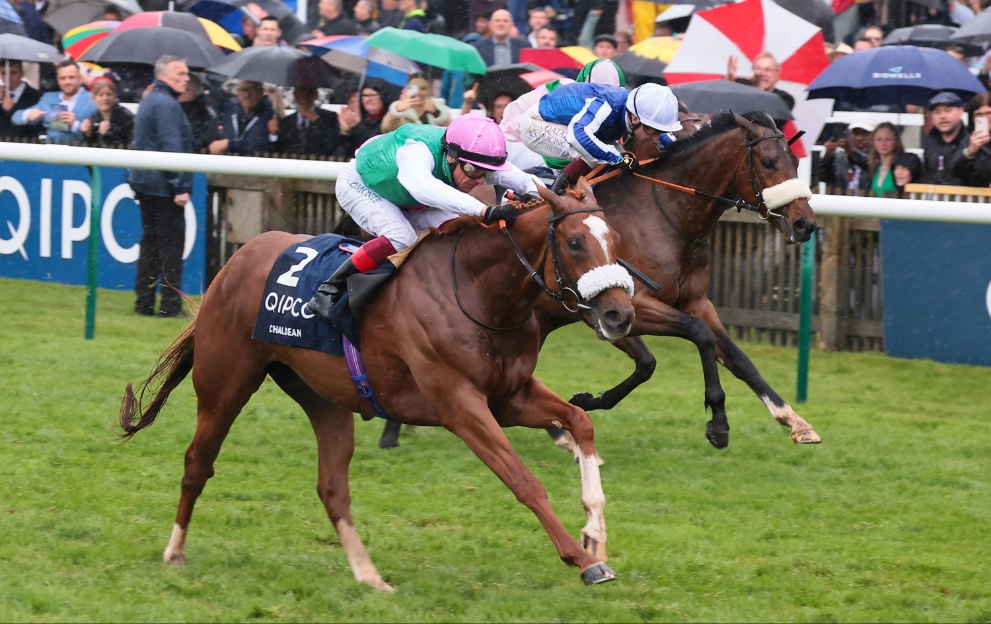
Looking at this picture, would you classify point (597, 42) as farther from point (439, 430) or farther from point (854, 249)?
point (439, 430)

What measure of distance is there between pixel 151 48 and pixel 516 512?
297 inches

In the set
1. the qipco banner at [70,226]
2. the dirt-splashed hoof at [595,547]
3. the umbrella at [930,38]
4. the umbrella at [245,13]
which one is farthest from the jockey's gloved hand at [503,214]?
the umbrella at [245,13]

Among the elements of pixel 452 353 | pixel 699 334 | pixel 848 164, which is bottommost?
pixel 699 334

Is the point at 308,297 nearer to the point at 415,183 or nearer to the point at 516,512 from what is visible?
the point at 415,183

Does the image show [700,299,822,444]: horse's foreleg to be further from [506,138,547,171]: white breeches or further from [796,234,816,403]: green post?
[796,234,816,403]: green post

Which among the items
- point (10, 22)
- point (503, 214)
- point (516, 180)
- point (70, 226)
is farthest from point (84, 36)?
point (503, 214)

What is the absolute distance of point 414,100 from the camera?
9.78 meters

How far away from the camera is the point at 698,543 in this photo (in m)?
5.73

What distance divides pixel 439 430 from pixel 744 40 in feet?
15.7

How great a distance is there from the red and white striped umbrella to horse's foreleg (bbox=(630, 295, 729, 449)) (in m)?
4.65

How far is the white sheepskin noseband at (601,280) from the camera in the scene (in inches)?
176

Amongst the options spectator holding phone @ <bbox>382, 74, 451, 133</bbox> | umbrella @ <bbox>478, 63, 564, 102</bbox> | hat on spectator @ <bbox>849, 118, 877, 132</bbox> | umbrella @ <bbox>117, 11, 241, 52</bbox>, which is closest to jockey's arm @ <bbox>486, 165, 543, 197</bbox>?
spectator holding phone @ <bbox>382, 74, 451, 133</bbox>

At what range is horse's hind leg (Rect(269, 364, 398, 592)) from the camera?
518cm

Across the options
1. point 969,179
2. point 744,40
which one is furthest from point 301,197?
point 969,179
